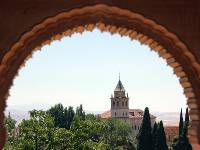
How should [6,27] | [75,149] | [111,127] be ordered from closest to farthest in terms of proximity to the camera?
[6,27] → [75,149] → [111,127]

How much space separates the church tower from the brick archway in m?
95.8

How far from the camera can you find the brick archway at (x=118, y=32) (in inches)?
200

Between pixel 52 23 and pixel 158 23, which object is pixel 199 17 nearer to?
pixel 158 23

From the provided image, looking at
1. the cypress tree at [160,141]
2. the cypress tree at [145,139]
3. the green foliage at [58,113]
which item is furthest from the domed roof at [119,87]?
the cypress tree at [145,139]

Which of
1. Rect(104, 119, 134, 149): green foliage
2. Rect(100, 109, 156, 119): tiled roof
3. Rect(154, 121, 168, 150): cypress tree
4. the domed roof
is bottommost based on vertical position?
Rect(154, 121, 168, 150): cypress tree

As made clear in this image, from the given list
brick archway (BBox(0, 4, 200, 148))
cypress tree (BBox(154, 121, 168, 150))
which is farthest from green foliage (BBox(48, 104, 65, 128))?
brick archway (BBox(0, 4, 200, 148))

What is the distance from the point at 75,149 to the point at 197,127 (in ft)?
68.2

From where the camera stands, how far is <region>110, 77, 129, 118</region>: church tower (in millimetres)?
100875

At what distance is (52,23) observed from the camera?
205 inches

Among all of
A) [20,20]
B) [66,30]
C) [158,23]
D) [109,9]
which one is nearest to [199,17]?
[158,23]

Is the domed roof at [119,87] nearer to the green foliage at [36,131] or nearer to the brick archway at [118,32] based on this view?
the green foliage at [36,131]

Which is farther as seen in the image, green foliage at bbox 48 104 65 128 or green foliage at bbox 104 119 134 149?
green foliage at bbox 104 119 134 149

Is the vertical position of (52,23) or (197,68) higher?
(52,23)

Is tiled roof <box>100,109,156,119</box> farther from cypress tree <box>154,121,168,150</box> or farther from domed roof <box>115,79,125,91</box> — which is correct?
cypress tree <box>154,121,168,150</box>
